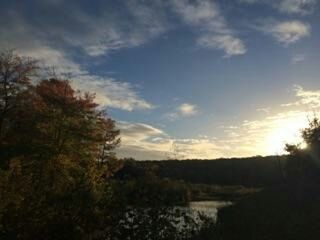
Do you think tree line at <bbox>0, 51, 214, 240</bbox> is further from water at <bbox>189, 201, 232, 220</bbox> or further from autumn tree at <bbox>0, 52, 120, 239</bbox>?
water at <bbox>189, 201, 232, 220</bbox>

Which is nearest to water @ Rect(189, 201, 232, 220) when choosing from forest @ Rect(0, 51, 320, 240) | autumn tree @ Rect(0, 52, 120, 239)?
forest @ Rect(0, 51, 320, 240)

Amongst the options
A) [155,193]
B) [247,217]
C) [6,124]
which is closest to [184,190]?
[6,124]

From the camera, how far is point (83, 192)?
25.6 m

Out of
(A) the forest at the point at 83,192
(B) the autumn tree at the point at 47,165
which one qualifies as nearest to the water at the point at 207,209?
(A) the forest at the point at 83,192

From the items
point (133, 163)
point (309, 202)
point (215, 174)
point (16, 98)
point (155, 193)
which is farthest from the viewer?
point (215, 174)

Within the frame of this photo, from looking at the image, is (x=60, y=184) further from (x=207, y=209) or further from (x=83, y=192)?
(x=207, y=209)

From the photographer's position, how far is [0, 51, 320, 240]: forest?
2214 centimetres

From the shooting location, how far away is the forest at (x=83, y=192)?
2214cm

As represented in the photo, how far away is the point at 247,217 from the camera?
30.1 metres

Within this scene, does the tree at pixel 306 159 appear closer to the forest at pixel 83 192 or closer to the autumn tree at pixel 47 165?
the forest at pixel 83 192

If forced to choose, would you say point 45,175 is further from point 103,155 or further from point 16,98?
point 103,155

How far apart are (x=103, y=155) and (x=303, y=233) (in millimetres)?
45613

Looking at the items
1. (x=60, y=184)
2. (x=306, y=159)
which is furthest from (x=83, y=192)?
(x=306, y=159)

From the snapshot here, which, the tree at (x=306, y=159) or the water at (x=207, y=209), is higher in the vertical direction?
the tree at (x=306, y=159)
